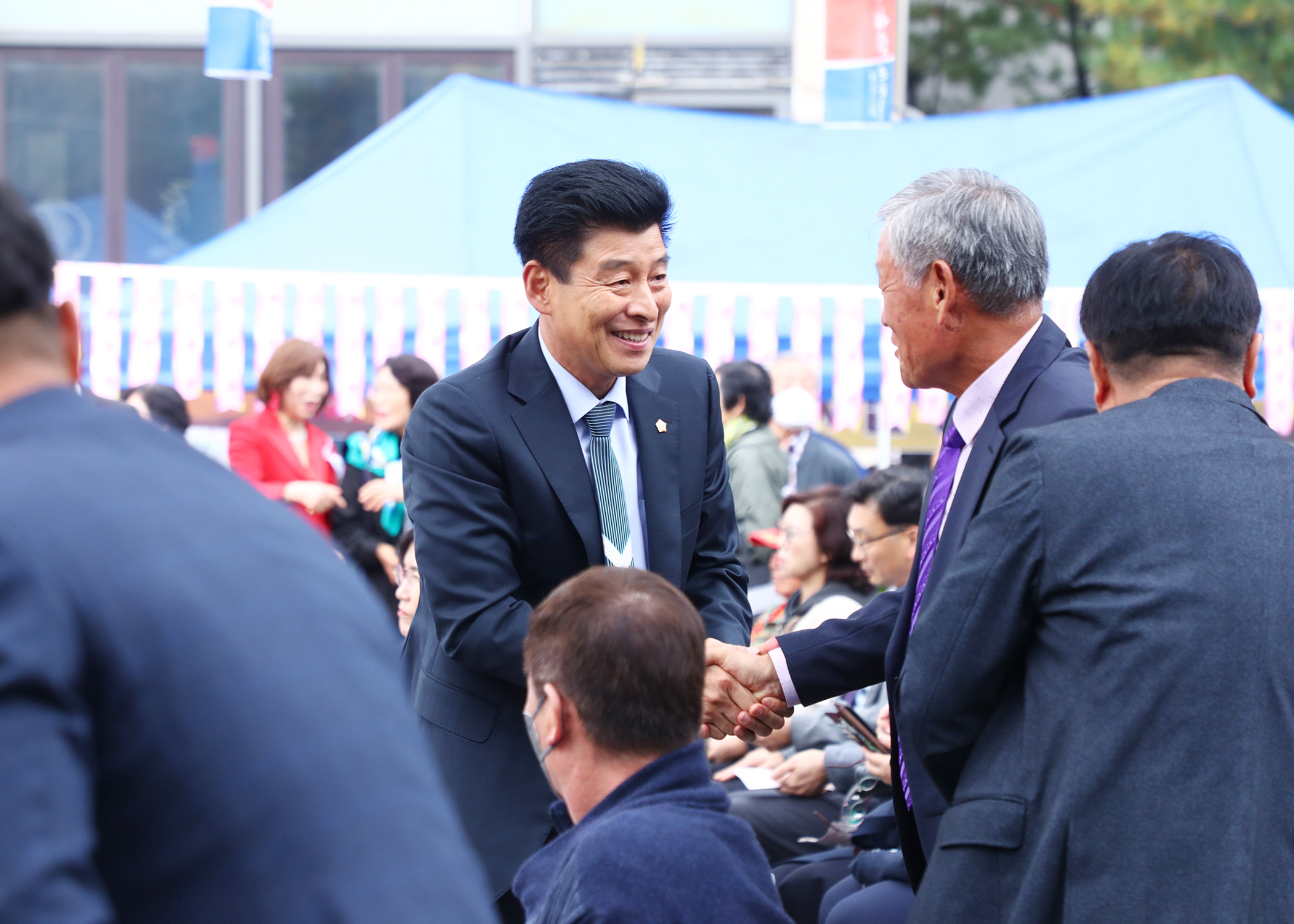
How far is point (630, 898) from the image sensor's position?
72.4 inches

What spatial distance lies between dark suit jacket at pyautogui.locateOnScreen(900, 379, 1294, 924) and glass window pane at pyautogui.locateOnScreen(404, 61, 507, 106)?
11787mm

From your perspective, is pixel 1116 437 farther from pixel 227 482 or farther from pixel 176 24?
pixel 176 24

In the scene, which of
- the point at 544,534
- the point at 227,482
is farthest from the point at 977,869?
the point at 227,482

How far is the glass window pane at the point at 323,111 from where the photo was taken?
1316 centimetres

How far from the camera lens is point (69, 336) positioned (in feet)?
3.68

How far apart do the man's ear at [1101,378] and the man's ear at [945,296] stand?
29 cm

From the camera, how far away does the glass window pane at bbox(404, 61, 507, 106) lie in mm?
12945

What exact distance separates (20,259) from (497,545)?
153cm

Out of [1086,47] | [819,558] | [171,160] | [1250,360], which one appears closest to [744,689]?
[1250,360]

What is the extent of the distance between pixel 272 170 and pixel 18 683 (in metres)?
13.2

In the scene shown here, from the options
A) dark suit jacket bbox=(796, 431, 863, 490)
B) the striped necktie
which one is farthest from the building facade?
the striped necktie

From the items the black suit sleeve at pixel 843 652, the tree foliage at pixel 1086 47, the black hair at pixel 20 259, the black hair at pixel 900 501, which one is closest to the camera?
the black hair at pixel 20 259

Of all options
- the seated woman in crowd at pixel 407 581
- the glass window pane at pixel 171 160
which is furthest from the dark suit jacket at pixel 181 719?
the glass window pane at pixel 171 160

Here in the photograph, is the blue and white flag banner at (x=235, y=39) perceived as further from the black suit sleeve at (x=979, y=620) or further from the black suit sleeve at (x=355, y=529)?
the black suit sleeve at (x=979, y=620)
